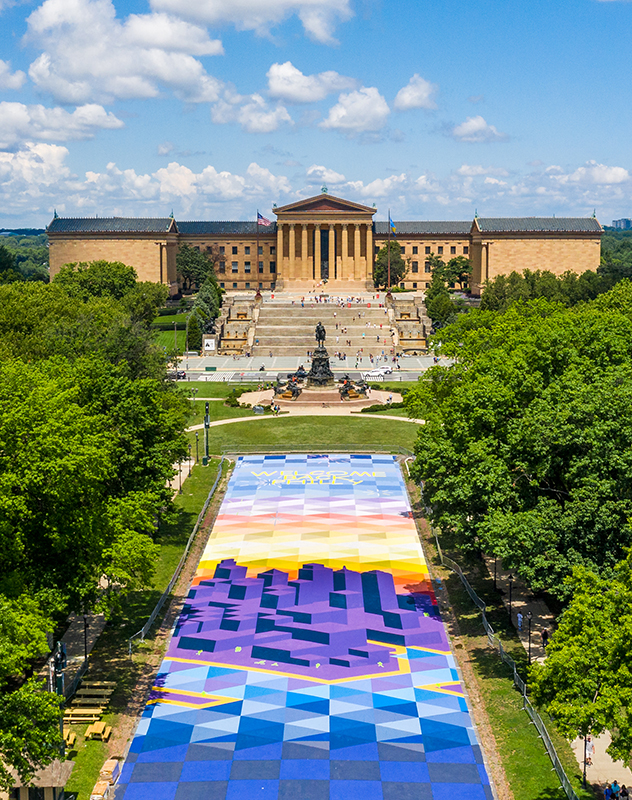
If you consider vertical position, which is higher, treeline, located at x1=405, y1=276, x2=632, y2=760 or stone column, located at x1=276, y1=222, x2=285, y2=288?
stone column, located at x1=276, y1=222, x2=285, y2=288

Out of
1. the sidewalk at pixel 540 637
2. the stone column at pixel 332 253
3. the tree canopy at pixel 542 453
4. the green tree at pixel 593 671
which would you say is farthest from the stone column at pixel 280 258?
the green tree at pixel 593 671

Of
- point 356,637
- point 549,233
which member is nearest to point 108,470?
point 356,637

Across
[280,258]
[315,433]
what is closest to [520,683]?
[315,433]

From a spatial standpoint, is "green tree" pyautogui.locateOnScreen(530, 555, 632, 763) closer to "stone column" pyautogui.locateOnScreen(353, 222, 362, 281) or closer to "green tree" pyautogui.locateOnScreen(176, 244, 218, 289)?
"green tree" pyautogui.locateOnScreen(176, 244, 218, 289)

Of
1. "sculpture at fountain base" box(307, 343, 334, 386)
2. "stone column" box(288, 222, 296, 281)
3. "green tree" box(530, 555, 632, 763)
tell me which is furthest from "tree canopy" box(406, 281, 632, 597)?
"stone column" box(288, 222, 296, 281)

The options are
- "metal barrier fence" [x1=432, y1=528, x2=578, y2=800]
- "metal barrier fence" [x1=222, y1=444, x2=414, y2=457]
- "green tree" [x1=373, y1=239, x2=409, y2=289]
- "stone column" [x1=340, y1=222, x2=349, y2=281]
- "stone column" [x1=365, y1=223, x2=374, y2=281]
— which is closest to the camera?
"metal barrier fence" [x1=432, y1=528, x2=578, y2=800]

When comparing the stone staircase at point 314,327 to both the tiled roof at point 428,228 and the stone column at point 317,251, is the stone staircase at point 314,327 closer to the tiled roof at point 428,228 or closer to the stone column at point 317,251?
the stone column at point 317,251
